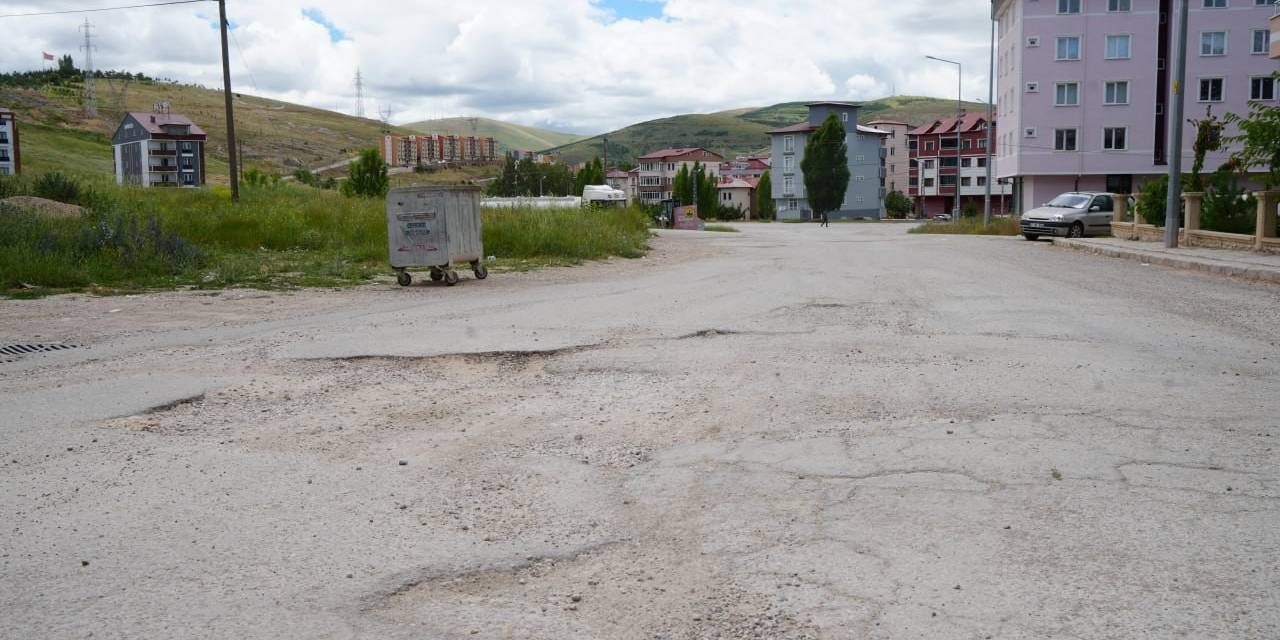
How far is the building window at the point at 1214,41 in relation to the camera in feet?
188

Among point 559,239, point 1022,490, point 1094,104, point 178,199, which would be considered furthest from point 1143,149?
point 1022,490

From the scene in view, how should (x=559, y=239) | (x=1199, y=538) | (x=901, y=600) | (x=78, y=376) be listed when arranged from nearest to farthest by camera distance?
1. (x=901, y=600)
2. (x=1199, y=538)
3. (x=78, y=376)
4. (x=559, y=239)

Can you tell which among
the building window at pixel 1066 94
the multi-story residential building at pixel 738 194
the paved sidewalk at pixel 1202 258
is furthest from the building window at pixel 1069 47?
the multi-story residential building at pixel 738 194

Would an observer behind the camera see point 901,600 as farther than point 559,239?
No

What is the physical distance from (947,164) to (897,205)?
36.4 feet

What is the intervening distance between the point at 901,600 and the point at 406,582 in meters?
1.83

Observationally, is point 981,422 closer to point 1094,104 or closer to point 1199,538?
point 1199,538

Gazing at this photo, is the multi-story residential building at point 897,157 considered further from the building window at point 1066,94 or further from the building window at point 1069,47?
the building window at point 1069,47

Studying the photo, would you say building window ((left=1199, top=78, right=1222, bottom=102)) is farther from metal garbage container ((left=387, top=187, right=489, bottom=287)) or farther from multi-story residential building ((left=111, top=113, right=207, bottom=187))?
multi-story residential building ((left=111, top=113, right=207, bottom=187))

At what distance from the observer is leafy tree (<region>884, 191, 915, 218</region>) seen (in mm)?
122938

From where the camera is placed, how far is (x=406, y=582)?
383cm

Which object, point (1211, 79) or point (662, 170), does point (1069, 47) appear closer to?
point (1211, 79)

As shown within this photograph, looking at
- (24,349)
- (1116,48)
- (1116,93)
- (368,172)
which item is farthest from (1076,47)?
(24,349)

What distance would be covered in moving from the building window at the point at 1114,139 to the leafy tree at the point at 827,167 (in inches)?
1577
